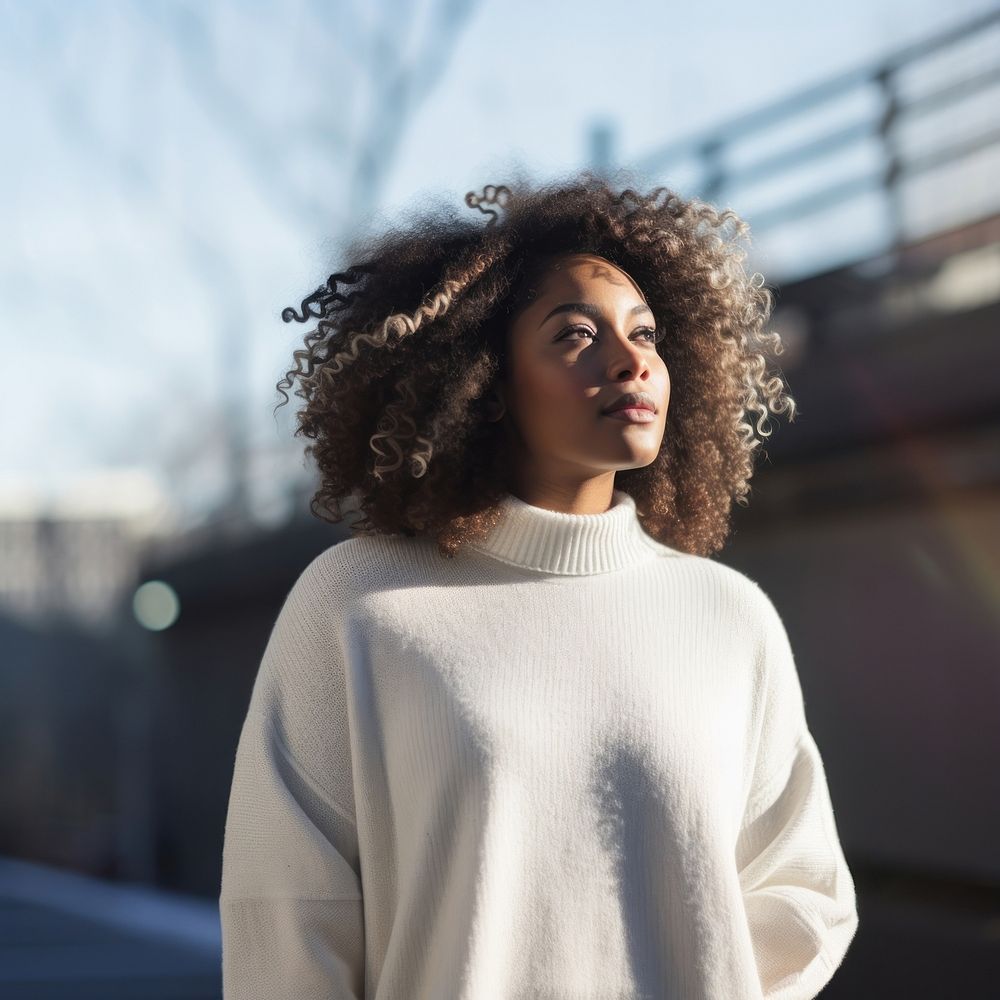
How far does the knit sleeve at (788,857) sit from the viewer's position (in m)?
2.29

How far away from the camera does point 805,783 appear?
2.44 metres

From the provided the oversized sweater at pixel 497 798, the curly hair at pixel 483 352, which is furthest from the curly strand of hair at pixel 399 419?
the oversized sweater at pixel 497 798

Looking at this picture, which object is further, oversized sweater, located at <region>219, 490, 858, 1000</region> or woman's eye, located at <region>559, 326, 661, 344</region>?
woman's eye, located at <region>559, 326, 661, 344</region>

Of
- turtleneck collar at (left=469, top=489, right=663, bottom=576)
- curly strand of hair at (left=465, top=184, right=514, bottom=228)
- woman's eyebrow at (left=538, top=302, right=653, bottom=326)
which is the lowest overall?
turtleneck collar at (left=469, top=489, right=663, bottom=576)

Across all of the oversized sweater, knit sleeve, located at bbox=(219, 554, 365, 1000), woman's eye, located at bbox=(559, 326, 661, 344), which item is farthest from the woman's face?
knit sleeve, located at bbox=(219, 554, 365, 1000)

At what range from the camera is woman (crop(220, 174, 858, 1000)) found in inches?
82.4

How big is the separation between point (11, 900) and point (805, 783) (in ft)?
34.2

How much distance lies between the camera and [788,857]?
2369 mm

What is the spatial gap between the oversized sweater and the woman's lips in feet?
0.63

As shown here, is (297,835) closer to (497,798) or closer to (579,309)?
(497,798)

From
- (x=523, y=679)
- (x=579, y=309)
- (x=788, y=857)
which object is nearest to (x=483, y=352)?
(x=579, y=309)

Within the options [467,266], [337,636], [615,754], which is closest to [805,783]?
[615,754]

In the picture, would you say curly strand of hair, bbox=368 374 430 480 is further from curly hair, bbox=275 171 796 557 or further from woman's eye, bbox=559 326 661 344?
woman's eye, bbox=559 326 661 344

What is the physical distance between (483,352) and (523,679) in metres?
0.55
